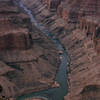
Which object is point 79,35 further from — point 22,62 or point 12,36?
point 22,62

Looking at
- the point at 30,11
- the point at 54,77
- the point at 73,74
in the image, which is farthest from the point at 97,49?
the point at 30,11

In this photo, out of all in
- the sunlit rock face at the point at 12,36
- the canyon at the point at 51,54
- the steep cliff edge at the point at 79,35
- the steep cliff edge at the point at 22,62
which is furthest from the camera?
the sunlit rock face at the point at 12,36

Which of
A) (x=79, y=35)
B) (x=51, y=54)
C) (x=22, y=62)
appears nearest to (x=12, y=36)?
(x=22, y=62)

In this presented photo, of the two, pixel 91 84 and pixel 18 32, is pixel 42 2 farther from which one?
pixel 91 84

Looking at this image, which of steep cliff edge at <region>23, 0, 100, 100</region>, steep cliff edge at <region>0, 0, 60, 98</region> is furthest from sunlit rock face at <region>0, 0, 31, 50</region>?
steep cliff edge at <region>23, 0, 100, 100</region>

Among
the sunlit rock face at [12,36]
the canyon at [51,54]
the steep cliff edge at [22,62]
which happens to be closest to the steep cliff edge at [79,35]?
the canyon at [51,54]

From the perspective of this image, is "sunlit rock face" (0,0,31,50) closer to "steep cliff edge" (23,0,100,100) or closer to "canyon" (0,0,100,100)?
"canyon" (0,0,100,100)

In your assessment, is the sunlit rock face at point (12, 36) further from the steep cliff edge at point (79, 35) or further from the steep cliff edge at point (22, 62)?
the steep cliff edge at point (79, 35)
